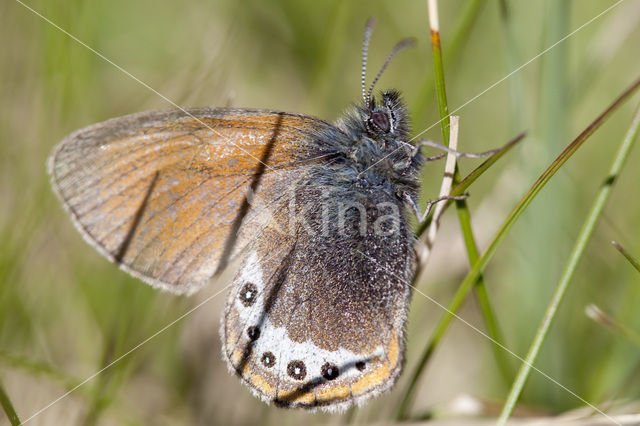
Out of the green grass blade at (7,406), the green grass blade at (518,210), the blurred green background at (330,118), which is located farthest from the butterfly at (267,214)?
the green grass blade at (7,406)

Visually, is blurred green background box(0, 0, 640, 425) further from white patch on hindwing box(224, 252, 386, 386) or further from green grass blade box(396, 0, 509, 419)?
white patch on hindwing box(224, 252, 386, 386)

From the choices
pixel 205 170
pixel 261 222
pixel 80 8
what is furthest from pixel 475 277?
pixel 80 8

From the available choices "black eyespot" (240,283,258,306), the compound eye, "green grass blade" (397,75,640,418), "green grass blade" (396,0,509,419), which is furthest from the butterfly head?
"black eyespot" (240,283,258,306)

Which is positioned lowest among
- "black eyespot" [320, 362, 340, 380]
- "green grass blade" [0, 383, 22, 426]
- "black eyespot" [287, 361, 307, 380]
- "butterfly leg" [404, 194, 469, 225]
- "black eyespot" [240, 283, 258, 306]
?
"green grass blade" [0, 383, 22, 426]

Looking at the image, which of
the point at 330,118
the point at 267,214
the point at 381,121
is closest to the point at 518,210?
the point at 381,121

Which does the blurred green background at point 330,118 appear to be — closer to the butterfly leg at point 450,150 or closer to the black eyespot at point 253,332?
the butterfly leg at point 450,150

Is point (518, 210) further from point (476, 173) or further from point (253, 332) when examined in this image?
point (253, 332)
